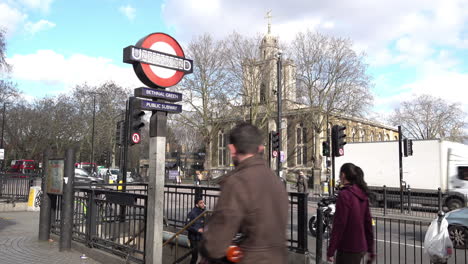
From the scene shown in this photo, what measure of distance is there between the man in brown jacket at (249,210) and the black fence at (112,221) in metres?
4.08

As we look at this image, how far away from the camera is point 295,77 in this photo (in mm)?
39625

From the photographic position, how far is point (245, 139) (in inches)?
96.0

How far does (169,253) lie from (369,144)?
58.8 feet

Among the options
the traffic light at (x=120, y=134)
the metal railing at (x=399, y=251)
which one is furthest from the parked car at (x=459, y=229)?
the traffic light at (x=120, y=134)

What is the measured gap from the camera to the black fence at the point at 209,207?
6312 mm

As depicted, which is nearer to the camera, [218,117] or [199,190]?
[199,190]

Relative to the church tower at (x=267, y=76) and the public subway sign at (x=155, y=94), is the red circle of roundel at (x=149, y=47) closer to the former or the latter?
the public subway sign at (x=155, y=94)

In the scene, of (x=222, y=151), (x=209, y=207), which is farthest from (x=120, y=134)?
(x=222, y=151)

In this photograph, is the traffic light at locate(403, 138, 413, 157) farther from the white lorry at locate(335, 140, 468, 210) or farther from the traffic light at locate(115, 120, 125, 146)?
the traffic light at locate(115, 120, 125, 146)

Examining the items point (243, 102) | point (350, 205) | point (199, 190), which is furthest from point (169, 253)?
point (243, 102)

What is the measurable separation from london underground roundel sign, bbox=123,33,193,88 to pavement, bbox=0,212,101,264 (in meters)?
3.75

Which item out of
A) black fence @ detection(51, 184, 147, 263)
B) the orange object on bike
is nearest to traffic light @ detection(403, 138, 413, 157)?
black fence @ detection(51, 184, 147, 263)

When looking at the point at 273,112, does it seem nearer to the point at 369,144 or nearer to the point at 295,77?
the point at 295,77

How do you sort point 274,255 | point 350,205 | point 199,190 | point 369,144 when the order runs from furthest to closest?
1. point 369,144
2. point 199,190
3. point 350,205
4. point 274,255
